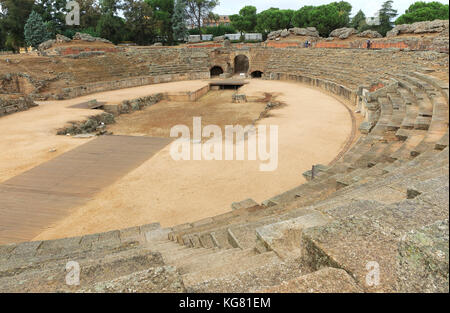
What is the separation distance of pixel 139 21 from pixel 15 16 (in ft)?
50.3

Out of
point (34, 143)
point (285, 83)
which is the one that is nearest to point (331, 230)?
point (34, 143)

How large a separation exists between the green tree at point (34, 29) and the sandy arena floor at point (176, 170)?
22628mm

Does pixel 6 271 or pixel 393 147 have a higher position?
pixel 393 147

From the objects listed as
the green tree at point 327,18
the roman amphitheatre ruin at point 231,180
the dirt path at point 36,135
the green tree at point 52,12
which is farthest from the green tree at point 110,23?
the green tree at point 327,18

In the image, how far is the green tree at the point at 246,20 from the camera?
54428 mm

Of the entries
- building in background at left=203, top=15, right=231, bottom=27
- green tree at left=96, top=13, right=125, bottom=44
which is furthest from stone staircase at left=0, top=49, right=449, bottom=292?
building in background at left=203, top=15, right=231, bottom=27

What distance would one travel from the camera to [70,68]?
2831 cm

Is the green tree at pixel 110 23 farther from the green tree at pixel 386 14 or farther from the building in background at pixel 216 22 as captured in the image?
the green tree at pixel 386 14

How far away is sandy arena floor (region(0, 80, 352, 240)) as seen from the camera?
799 cm

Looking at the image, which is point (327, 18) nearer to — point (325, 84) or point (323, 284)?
point (325, 84)

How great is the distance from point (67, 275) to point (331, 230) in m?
2.38
